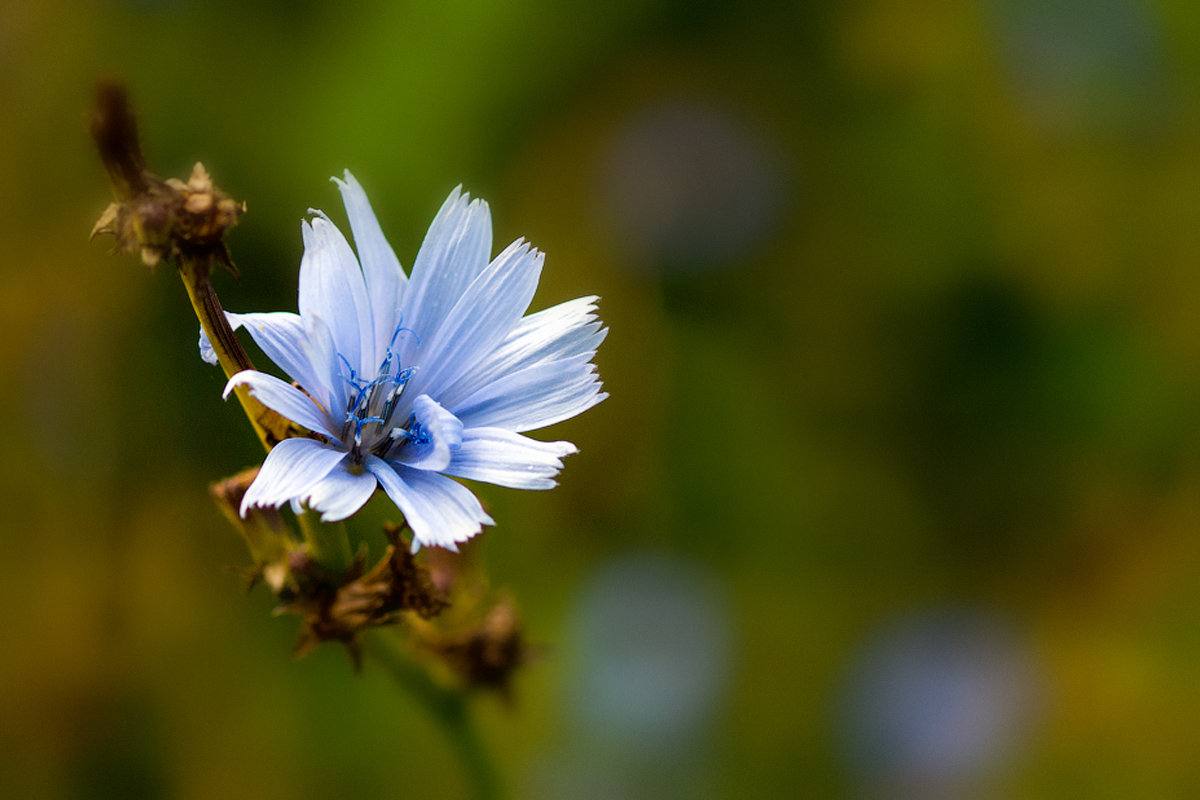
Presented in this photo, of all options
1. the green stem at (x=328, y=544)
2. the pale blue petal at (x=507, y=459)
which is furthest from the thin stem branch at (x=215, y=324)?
the pale blue petal at (x=507, y=459)

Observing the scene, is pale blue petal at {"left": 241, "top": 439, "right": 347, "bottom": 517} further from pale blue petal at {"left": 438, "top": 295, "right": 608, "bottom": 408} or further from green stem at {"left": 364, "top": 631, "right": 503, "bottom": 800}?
green stem at {"left": 364, "top": 631, "right": 503, "bottom": 800}

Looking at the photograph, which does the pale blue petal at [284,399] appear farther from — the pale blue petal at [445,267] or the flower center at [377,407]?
the pale blue petal at [445,267]

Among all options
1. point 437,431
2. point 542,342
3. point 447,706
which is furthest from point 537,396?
point 447,706

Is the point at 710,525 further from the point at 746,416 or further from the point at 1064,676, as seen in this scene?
the point at 1064,676

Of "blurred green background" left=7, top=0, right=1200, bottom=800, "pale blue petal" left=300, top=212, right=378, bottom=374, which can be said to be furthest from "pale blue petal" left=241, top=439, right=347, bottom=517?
"blurred green background" left=7, top=0, right=1200, bottom=800

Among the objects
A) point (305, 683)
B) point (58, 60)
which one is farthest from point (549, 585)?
point (58, 60)

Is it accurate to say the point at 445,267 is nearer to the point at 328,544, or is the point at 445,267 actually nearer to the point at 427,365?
the point at 427,365
